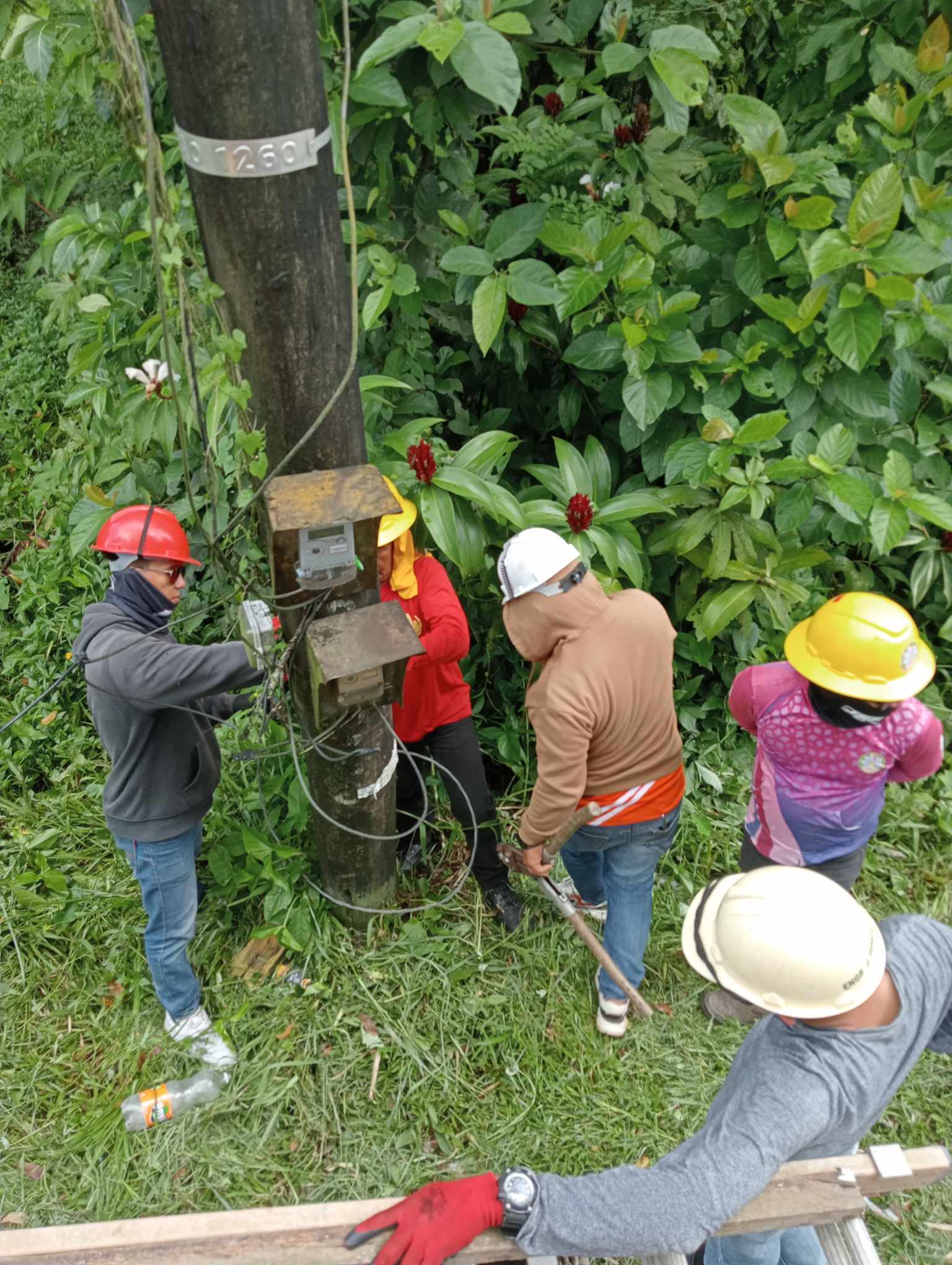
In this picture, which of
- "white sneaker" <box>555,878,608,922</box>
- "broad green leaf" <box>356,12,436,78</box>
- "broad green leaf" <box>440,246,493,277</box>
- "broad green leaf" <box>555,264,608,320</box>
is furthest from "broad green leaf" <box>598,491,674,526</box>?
"broad green leaf" <box>356,12,436,78</box>

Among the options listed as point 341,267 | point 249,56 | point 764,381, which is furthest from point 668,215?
point 249,56

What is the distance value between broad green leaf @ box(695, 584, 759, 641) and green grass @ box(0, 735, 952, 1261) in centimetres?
93

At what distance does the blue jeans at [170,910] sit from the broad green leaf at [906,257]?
2.68 metres

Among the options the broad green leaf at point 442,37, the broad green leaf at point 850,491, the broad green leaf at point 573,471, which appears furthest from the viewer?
the broad green leaf at point 573,471

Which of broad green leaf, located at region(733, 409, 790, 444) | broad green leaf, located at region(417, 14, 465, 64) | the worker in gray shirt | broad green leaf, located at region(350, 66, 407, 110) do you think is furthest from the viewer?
broad green leaf, located at region(733, 409, 790, 444)

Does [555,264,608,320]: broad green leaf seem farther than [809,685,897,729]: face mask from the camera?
Yes

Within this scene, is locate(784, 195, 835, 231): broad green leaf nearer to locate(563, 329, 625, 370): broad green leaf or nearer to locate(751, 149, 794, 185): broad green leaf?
locate(751, 149, 794, 185): broad green leaf

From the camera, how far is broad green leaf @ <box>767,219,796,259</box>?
9.07 ft

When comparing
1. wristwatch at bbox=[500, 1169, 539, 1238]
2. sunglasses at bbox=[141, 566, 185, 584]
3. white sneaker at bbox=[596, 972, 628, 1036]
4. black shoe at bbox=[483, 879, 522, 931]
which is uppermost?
sunglasses at bbox=[141, 566, 185, 584]

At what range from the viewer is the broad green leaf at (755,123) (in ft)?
8.87

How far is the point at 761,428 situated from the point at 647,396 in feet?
1.26

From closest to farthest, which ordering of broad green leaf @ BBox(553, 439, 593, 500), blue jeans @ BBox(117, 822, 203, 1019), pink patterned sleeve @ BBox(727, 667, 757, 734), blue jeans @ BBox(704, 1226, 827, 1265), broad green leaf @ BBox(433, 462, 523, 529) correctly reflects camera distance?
blue jeans @ BBox(704, 1226, 827, 1265) → pink patterned sleeve @ BBox(727, 667, 757, 734) → blue jeans @ BBox(117, 822, 203, 1019) → broad green leaf @ BBox(433, 462, 523, 529) → broad green leaf @ BBox(553, 439, 593, 500)

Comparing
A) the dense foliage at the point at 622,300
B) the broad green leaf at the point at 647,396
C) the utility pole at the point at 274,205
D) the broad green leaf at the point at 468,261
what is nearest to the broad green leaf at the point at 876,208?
the dense foliage at the point at 622,300

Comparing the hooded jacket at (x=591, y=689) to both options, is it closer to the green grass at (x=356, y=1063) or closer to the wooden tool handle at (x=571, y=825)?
the wooden tool handle at (x=571, y=825)
